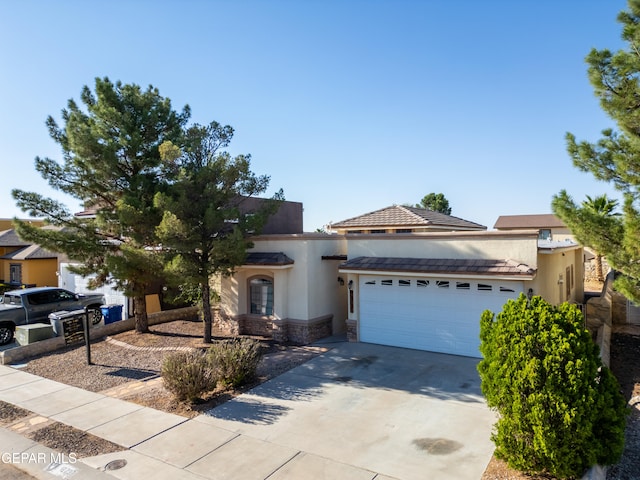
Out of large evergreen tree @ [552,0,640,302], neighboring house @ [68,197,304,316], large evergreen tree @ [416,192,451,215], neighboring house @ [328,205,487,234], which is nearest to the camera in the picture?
large evergreen tree @ [552,0,640,302]

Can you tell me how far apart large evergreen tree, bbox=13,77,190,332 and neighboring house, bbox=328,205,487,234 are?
Answer: 36.8 feet

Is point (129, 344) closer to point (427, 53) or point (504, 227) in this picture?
→ point (427, 53)

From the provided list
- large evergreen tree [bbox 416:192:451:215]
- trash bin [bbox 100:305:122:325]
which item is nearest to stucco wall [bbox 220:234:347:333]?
trash bin [bbox 100:305:122:325]

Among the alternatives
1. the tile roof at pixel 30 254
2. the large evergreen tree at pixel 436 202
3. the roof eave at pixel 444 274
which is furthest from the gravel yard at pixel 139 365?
the large evergreen tree at pixel 436 202

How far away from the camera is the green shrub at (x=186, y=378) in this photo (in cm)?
917

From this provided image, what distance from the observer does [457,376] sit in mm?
10828

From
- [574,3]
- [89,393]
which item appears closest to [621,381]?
[574,3]

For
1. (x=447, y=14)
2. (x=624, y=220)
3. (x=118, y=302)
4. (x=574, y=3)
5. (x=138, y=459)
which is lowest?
(x=138, y=459)

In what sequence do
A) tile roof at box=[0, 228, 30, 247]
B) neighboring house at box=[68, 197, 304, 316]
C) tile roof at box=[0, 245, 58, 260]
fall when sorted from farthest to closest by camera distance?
1. tile roof at box=[0, 228, 30, 247]
2. tile roof at box=[0, 245, 58, 260]
3. neighboring house at box=[68, 197, 304, 316]

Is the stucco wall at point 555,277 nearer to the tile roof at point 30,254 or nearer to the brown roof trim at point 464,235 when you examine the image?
the brown roof trim at point 464,235

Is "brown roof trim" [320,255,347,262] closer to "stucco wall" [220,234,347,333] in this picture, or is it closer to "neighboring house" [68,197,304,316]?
"stucco wall" [220,234,347,333]

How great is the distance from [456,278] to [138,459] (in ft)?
31.3

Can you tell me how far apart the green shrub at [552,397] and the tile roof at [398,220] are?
571 inches

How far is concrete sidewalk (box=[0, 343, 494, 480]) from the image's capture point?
21.9 ft
